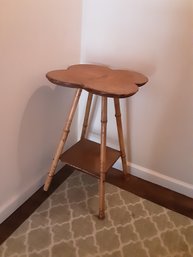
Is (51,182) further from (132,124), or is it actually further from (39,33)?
(39,33)

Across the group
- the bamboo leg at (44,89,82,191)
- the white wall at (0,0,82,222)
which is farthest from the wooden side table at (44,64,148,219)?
the white wall at (0,0,82,222)

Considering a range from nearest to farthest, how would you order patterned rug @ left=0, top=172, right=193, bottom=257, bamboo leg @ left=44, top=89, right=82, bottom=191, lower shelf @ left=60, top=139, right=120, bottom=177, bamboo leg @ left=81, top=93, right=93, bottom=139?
patterned rug @ left=0, top=172, right=193, bottom=257 < bamboo leg @ left=44, top=89, right=82, bottom=191 < lower shelf @ left=60, top=139, right=120, bottom=177 < bamboo leg @ left=81, top=93, right=93, bottom=139

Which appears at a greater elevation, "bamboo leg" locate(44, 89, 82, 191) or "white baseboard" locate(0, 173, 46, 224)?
"bamboo leg" locate(44, 89, 82, 191)

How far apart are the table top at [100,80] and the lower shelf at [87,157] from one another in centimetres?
49

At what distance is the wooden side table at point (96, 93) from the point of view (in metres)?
1.24

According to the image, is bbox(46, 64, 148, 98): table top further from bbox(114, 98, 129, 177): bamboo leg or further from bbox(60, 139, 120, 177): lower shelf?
bbox(60, 139, 120, 177): lower shelf

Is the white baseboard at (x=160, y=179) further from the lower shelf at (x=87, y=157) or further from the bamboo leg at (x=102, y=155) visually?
the bamboo leg at (x=102, y=155)

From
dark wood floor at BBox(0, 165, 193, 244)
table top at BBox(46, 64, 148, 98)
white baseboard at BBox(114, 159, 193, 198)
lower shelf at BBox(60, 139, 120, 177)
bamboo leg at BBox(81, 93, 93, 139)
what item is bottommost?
dark wood floor at BBox(0, 165, 193, 244)

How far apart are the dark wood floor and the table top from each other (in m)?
0.73

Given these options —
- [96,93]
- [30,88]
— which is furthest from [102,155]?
[30,88]

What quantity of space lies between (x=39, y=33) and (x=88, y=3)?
0.45 m

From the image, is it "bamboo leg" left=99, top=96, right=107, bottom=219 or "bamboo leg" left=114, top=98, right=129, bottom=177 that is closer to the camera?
"bamboo leg" left=99, top=96, right=107, bottom=219

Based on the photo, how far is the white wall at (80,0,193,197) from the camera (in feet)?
4.64

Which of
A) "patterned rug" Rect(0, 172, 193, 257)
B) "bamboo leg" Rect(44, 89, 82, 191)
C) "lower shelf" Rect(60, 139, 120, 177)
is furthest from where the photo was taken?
"lower shelf" Rect(60, 139, 120, 177)
